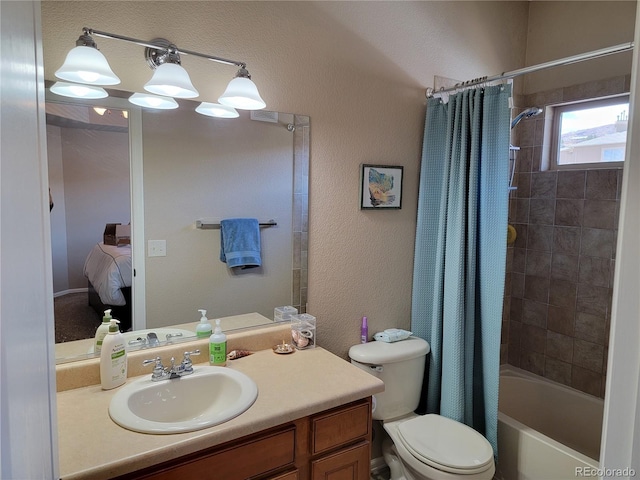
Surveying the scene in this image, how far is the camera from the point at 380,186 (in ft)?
7.08

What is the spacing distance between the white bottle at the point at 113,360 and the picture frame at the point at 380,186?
127 centimetres

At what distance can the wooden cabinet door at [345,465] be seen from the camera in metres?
1.43

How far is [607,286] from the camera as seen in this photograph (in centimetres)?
236

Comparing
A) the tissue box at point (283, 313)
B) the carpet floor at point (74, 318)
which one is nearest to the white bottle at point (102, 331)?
the carpet floor at point (74, 318)

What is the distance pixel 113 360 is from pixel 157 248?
45 cm

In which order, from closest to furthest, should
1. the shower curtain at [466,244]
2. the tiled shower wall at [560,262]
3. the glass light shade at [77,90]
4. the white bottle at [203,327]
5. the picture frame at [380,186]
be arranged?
the glass light shade at [77,90] < the white bottle at [203,327] < the shower curtain at [466,244] < the picture frame at [380,186] < the tiled shower wall at [560,262]

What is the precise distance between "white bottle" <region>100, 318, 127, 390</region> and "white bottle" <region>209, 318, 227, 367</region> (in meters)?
0.31

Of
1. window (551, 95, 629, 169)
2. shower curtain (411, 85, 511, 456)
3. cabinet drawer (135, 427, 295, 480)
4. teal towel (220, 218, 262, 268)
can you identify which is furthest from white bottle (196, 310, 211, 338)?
window (551, 95, 629, 169)

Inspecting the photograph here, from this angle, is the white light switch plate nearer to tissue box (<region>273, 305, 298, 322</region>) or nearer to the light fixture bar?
tissue box (<region>273, 305, 298, 322</region>)

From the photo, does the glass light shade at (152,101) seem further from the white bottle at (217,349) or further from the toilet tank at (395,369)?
the toilet tank at (395,369)

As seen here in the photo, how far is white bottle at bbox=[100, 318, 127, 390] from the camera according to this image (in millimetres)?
1391

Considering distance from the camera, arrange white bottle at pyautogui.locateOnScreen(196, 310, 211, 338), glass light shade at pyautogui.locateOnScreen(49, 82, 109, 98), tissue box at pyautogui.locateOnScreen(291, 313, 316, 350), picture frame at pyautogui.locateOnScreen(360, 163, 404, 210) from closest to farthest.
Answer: glass light shade at pyautogui.locateOnScreen(49, 82, 109, 98) → white bottle at pyautogui.locateOnScreen(196, 310, 211, 338) → tissue box at pyautogui.locateOnScreen(291, 313, 316, 350) → picture frame at pyautogui.locateOnScreen(360, 163, 404, 210)

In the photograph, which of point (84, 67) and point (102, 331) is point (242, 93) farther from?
point (102, 331)

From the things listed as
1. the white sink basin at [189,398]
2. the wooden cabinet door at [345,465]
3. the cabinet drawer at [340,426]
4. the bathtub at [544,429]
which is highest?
the white sink basin at [189,398]
